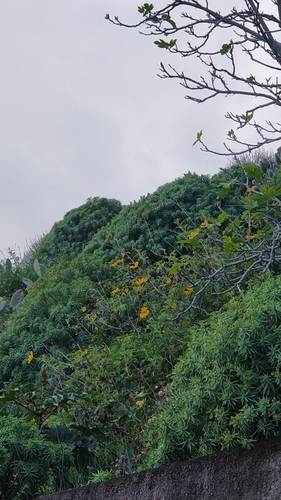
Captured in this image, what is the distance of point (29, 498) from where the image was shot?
496cm

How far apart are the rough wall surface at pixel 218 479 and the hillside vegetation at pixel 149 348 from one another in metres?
0.08

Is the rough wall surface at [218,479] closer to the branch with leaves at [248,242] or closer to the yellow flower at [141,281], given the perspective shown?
the branch with leaves at [248,242]

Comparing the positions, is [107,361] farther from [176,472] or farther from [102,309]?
[176,472]

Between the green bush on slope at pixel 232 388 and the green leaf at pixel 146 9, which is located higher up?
the green leaf at pixel 146 9

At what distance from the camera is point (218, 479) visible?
360 cm

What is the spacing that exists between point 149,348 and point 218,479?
110 inches

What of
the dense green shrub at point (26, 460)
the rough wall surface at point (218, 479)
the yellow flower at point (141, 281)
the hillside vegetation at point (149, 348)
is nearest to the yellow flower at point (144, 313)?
the hillside vegetation at point (149, 348)

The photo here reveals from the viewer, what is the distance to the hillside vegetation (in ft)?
11.8

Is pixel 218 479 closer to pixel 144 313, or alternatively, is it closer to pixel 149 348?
pixel 149 348

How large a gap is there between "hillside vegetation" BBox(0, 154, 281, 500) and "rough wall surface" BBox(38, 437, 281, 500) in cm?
8

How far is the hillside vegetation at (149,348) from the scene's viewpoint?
142 inches

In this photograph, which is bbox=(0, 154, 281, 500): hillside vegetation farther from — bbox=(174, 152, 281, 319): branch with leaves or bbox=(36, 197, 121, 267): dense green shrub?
bbox=(36, 197, 121, 267): dense green shrub

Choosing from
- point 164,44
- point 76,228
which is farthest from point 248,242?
point 76,228

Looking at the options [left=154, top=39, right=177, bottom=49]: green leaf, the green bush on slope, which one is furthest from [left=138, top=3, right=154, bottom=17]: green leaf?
the green bush on slope
